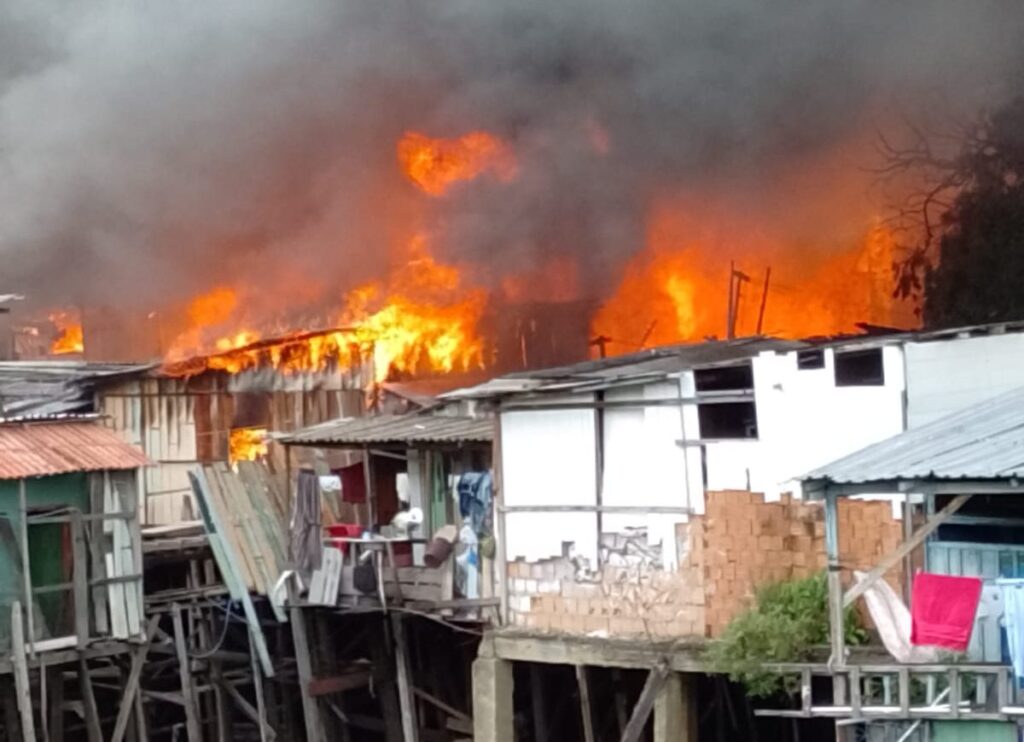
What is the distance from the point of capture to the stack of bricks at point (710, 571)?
1448 centimetres

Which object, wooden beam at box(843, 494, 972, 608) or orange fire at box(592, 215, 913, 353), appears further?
orange fire at box(592, 215, 913, 353)

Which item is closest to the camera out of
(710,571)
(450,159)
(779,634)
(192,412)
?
(779,634)

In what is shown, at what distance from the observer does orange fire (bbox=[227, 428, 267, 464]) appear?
24984 mm

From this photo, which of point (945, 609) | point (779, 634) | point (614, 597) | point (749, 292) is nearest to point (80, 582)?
point (614, 597)

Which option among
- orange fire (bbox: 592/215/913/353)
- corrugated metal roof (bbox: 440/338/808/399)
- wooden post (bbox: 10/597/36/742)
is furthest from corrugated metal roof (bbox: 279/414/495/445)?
orange fire (bbox: 592/215/913/353)

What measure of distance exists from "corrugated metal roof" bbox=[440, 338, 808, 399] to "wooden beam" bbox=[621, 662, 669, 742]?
9.32ft

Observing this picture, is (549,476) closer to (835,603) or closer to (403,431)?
(403,431)

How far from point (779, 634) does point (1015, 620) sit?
8.73 ft

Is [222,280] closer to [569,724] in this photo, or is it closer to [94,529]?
[94,529]

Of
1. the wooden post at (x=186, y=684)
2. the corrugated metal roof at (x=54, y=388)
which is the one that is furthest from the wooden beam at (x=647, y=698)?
the corrugated metal roof at (x=54, y=388)

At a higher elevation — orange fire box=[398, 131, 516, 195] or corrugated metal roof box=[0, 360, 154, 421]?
orange fire box=[398, 131, 516, 195]

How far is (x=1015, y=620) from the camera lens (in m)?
11.4

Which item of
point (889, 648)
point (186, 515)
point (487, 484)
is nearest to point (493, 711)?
point (487, 484)

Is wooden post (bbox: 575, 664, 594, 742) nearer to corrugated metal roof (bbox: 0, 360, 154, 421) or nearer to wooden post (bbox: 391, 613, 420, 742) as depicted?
wooden post (bbox: 391, 613, 420, 742)
